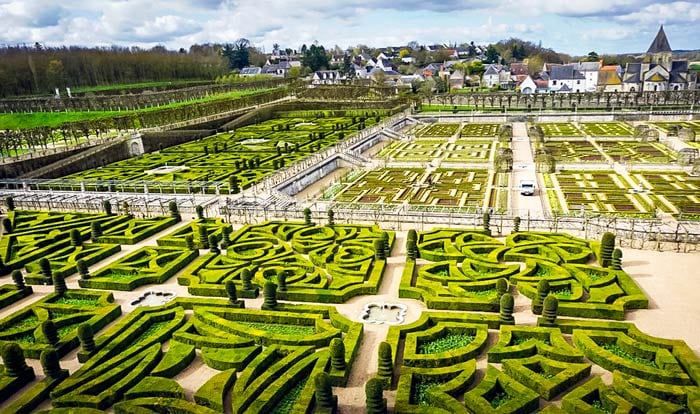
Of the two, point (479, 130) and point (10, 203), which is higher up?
point (10, 203)

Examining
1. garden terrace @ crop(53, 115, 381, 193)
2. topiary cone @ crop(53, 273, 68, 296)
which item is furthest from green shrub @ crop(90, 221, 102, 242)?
garden terrace @ crop(53, 115, 381, 193)

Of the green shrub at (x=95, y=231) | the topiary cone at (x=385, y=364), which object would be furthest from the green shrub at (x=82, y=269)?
the topiary cone at (x=385, y=364)

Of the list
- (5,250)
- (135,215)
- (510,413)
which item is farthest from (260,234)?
(510,413)

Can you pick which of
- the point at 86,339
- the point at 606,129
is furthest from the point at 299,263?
the point at 606,129

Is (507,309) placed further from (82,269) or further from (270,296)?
(82,269)

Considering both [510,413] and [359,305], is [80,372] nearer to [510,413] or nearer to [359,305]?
[359,305]
